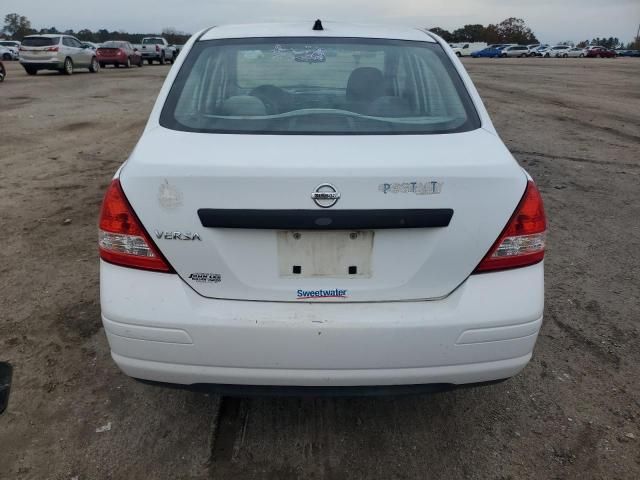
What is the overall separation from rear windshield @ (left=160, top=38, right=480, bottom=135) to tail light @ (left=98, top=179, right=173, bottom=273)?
507 millimetres

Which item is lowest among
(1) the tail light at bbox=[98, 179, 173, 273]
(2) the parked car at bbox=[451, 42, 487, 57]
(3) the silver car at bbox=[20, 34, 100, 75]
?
(2) the parked car at bbox=[451, 42, 487, 57]

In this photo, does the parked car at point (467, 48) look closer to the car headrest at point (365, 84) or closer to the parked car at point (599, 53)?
the parked car at point (599, 53)

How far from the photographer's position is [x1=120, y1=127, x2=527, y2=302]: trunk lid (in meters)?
2.01

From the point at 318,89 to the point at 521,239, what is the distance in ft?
4.24

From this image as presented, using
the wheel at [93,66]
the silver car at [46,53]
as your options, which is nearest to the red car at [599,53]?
the wheel at [93,66]

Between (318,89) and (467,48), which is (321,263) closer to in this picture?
(318,89)

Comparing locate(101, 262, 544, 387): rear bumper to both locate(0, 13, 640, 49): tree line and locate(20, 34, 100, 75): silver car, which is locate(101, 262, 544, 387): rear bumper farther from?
locate(0, 13, 640, 49): tree line

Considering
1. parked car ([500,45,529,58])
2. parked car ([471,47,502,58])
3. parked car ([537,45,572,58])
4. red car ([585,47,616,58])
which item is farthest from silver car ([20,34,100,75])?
red car ([585,47,616,58])

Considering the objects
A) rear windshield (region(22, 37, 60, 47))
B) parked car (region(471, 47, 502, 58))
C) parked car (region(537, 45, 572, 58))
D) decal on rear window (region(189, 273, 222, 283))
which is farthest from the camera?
parked car (region(471, 47, 502, 58))

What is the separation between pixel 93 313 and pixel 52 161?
521 cm

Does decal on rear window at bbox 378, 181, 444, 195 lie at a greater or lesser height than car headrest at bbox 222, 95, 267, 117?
lesser

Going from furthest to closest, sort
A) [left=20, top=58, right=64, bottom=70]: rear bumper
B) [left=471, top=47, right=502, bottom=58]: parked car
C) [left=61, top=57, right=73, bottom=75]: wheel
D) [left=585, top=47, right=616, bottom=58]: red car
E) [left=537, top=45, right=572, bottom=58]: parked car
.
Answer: [left=471, top=47, right=502, bottom=58]: parked car, [left=537, top=45, right=572, bottom=58]: parked car, [left=585, top=47, right=616, bottom=58]: red car, [left=61, top=57, right=73, bottom=75]: wheel, [left=20, top=58, right=64, bottom=70]: rear bumper

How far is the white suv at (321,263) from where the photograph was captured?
6.63 ft

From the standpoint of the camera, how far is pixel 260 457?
2467mm
